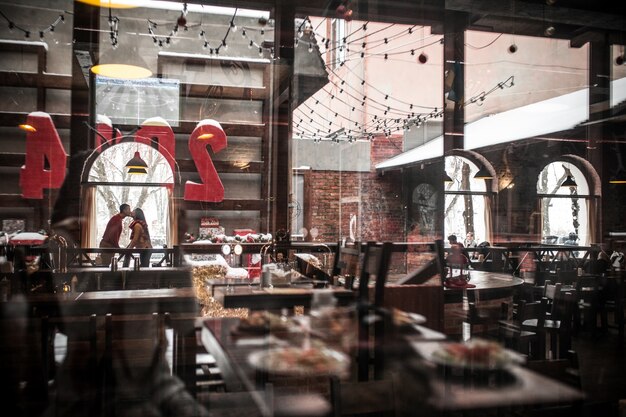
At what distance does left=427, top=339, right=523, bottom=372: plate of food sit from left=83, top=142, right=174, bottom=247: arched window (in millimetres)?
2673

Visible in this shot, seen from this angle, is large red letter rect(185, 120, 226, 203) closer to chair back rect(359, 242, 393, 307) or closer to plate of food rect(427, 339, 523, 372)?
chair back rect(359, 242, 393, 307)

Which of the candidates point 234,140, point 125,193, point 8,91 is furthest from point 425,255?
point 234,140

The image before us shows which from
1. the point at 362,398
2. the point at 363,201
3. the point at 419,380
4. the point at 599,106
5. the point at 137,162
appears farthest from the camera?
the point at 137,162

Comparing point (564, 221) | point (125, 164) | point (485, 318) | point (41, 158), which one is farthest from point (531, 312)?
point (125, 164)

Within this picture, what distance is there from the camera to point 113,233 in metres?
4.19

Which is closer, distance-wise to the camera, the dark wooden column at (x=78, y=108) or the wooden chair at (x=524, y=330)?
the wooden chair at (x=524, y=330)

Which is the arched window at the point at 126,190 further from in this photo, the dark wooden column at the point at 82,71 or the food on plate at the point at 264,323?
the food on plate at the point at 264,323

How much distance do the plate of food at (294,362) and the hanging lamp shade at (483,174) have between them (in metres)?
2.18

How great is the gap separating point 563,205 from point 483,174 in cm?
57

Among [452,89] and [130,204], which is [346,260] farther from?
[130,204]

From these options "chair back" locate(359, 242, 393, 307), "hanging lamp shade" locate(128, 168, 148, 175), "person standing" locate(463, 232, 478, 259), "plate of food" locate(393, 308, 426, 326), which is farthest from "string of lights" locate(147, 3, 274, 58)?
"plate of food" locate(393, 308, 426, 326)

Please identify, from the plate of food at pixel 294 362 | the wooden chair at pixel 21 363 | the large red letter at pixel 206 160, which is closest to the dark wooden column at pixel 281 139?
the large red letter at pixel 206 160

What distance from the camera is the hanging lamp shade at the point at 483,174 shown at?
12.1 feet

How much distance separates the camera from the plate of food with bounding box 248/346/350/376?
6.15 ft
